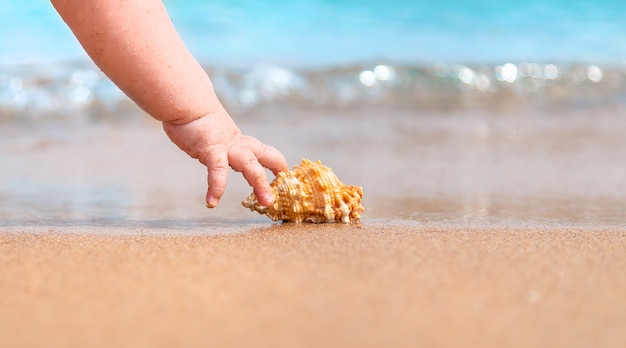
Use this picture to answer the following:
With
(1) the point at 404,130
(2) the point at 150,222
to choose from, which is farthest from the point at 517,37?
(2) the point at 150,222

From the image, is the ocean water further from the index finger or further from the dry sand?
the dry sand

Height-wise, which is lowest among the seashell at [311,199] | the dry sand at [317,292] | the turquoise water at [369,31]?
the dry sand at [317,292]

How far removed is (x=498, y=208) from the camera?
2723 millimetres

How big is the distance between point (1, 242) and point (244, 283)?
80 cm

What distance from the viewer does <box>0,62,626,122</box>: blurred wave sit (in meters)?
6.00

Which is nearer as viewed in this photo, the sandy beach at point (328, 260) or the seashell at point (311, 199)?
the sandy beach at point (328, 260)

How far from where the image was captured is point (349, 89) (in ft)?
22.2

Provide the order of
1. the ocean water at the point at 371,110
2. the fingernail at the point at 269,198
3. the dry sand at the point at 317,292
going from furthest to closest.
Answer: the ocean water at the point at 371,110 < the fingernail at the point at 269,198 < the dry sand at the point at 317,292

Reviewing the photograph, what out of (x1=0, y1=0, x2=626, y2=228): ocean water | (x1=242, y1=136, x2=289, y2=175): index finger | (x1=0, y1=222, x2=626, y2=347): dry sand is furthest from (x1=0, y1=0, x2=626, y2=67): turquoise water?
(x1=0, y1=222, x2=626, y2=347): dry sand

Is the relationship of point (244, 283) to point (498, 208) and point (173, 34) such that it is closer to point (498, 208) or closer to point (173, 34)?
point (173, 34)

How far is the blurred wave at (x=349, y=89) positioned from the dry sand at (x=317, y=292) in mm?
4148

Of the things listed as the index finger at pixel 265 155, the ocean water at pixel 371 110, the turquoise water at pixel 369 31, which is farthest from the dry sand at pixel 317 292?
the turquoise water at pixel 369 31

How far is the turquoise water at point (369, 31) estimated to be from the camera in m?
8.62

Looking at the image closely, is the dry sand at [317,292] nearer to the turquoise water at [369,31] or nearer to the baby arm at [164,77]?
the baby arm at [164,77]
